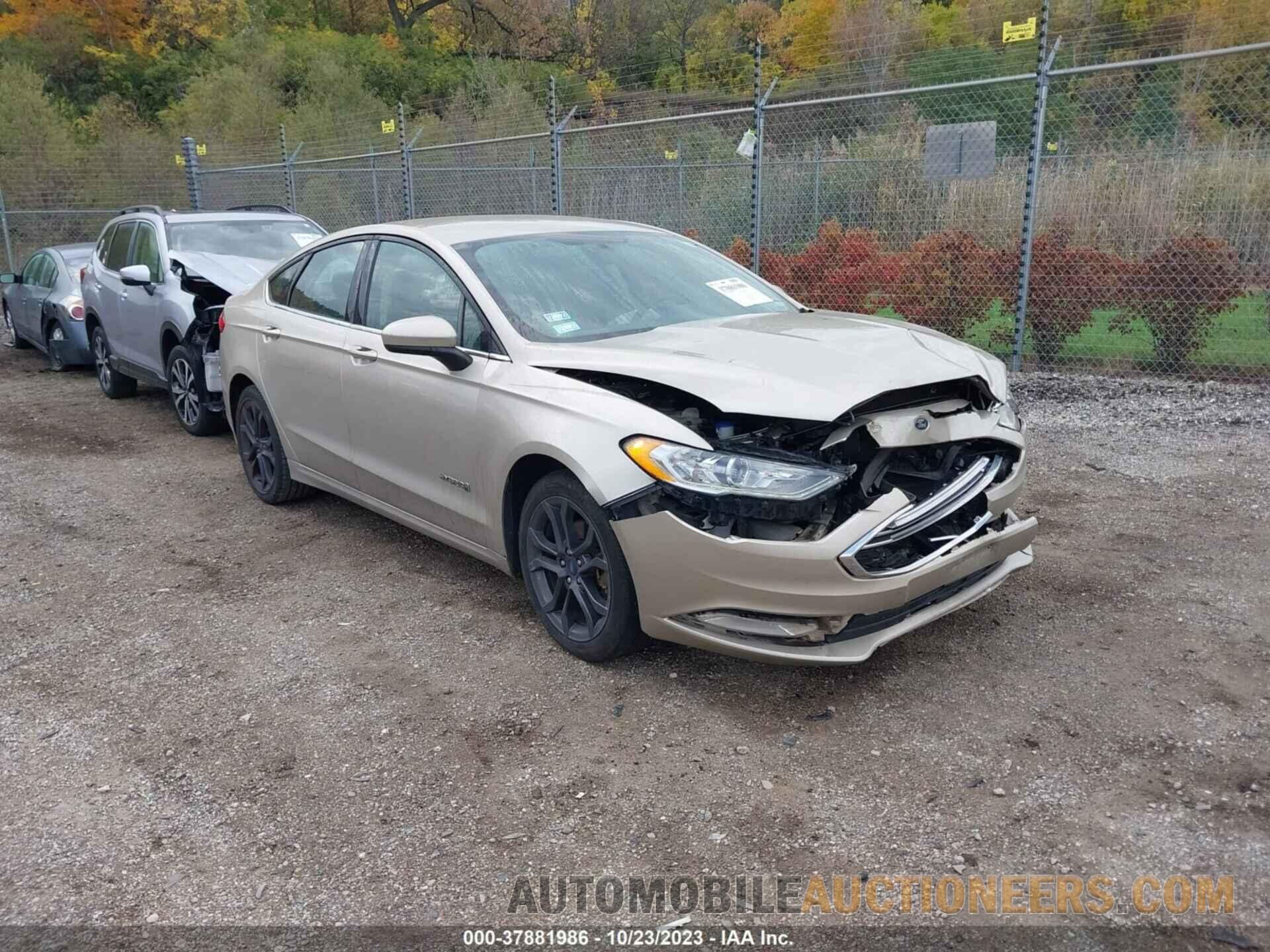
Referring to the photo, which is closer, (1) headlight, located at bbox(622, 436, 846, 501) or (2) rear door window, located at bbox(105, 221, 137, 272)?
(1) headlight, located at bbox(622, 436, 846, 501)

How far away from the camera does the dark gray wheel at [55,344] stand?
10.6 meters

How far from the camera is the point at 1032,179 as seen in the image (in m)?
7.92

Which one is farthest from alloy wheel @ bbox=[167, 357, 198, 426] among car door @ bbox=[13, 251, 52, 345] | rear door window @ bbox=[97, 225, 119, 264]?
car door @ bbox=[13, 251, 52, 345]

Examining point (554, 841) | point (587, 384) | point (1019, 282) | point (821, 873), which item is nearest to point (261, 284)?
point (587, 384)

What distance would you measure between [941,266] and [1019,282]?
1.19 m

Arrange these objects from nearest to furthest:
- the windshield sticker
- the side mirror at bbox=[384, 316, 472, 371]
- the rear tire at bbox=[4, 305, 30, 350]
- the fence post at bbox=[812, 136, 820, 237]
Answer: the side mirror at bbox=[384, 316, 472, 371] < the windshield sticker < the rear tire at bbox=[4, 305, 30, 350] < the fence post at bbox=[812, 136, 820, 237]

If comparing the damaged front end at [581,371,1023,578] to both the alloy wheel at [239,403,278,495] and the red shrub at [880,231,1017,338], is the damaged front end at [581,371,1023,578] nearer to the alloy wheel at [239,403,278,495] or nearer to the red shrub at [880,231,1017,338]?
the alloy wheel at [239,403,278,495]

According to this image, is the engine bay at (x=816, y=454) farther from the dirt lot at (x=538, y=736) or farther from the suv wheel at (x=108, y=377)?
the suv wheel at (x=108, y=377)

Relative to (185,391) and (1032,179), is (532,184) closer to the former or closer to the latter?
(185,391)

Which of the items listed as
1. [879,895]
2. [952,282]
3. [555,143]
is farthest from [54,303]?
[879,895]

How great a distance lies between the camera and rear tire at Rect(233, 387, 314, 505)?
5750 mm

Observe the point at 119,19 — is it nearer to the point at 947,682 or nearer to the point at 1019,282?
the point at 1019,282

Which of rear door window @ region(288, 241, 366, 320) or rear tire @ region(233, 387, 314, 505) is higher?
rear door window @ region(288, 241, 366, 320)

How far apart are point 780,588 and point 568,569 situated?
921mm
